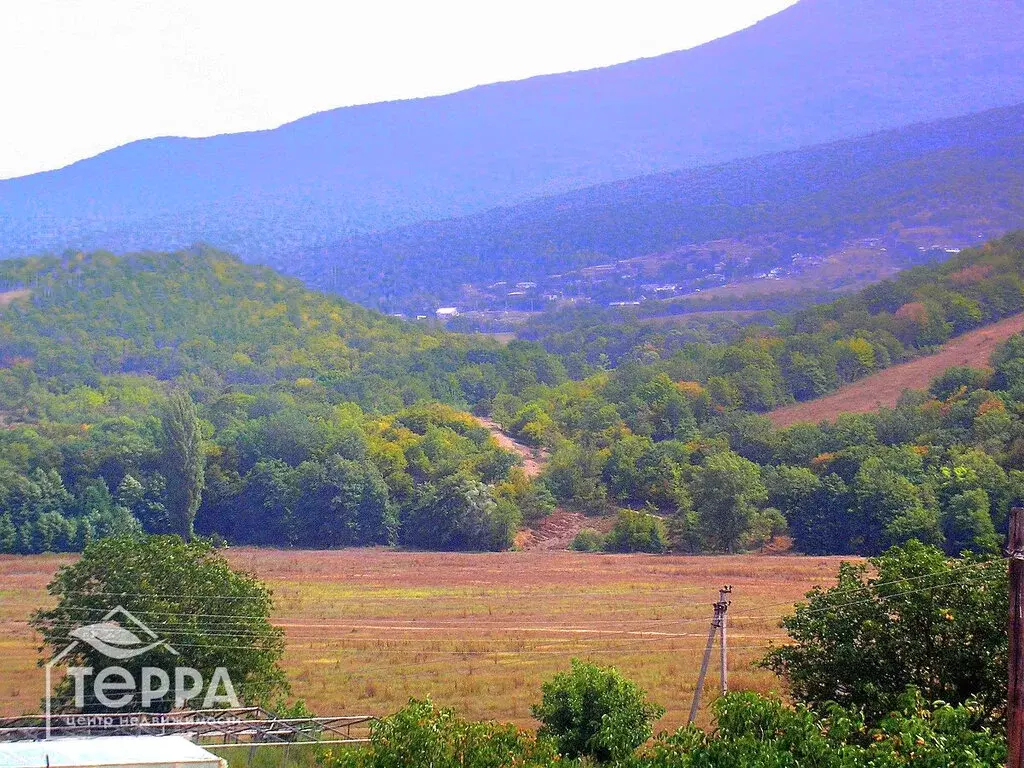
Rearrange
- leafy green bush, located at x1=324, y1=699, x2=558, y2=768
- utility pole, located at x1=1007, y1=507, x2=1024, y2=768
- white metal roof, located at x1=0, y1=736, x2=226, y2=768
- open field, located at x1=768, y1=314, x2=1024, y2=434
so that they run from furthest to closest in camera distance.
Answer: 1. open field, located at x1=768, y1=314, x2=1024, y2=434
2. leafy green bush, located at x1=324, y1=699, x2=558, y2=768
3. white metal roof, located at x1=0, y1=736, x2=226, y2=768
4. utility pole, located at x1=1007, y1=507, x2=1024, y2=768

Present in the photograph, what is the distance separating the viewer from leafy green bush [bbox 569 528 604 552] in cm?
5388

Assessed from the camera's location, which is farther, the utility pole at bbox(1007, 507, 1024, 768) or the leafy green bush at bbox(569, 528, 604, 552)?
the leafy green bush at bbox(569, 528, 604, 552)

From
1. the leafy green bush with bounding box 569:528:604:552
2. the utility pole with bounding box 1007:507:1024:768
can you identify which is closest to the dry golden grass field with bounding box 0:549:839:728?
the leafy green bush with bounding box 569:528:604:552

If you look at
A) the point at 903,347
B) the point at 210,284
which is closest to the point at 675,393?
the point at 903,347

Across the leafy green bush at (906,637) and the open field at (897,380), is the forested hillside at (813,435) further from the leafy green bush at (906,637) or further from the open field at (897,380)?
the leafy green bush at (906,637)

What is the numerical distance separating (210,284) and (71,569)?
344ft

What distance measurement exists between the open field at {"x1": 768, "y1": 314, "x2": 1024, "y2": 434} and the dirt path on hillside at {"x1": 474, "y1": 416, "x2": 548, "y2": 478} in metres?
14.1

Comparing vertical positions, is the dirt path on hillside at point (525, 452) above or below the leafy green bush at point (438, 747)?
above

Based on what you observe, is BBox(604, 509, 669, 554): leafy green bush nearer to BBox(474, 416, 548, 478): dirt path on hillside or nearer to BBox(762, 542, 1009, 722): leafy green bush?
BBox(474, 416, 548, 478): dirt path on hillside

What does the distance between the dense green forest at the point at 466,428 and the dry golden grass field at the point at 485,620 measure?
482cm

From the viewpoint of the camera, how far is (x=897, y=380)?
8100 centimetres

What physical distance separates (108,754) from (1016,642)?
31.8 ft
